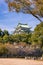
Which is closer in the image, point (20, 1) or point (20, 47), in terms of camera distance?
point (20, 1)

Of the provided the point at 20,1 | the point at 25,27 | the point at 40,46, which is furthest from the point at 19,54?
the point at 25,27

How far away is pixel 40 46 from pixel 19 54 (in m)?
4.03

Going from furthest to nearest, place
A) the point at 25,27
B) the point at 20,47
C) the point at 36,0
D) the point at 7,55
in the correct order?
the point at 25,27 → the point at 20,47 → the point at 7,55 → the point at 36,0

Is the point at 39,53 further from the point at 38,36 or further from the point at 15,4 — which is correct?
the point at 15,4

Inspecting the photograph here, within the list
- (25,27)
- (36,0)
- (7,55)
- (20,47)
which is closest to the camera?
(36,0)

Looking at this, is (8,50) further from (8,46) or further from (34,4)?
(34,4)

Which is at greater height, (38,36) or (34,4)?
(34,4)

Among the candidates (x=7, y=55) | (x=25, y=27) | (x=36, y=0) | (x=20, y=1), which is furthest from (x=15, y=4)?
(x=25, y=27)

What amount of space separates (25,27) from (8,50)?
34.5 m

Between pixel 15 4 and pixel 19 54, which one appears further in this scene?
pixel 19 54

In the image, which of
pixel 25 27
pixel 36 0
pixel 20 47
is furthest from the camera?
pixel 25 27

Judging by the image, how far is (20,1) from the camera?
18.8m

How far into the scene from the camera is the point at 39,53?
35.4 metres

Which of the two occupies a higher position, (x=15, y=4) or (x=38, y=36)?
(x=15, y=4)
